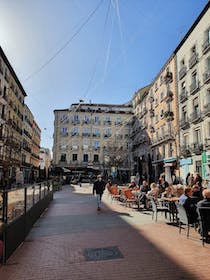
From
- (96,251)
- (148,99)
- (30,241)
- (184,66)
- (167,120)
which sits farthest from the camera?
(148,99)

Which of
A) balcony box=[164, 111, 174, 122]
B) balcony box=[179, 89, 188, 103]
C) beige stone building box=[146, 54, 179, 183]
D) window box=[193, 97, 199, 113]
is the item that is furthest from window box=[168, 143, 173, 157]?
window box=[193, 97, 199, 113]

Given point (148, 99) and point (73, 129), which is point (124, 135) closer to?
point (73, 129)

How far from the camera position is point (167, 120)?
32438 millimetres

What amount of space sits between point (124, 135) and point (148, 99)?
20049 millimetres

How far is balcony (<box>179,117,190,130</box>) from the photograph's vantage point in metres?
27.1

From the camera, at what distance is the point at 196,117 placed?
2528 centimetres

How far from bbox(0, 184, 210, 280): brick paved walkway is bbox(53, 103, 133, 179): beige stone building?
46.3 m

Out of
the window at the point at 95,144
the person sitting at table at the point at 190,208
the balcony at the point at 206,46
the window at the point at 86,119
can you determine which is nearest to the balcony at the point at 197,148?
the balcony at the point at 206,46

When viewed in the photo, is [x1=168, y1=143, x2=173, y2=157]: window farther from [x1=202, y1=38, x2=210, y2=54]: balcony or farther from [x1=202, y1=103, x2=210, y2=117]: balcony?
[x1=202, y1=38, x2=210, y2=54]: balcony

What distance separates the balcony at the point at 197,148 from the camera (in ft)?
78.2

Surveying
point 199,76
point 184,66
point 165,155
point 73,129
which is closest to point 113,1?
point 199,76

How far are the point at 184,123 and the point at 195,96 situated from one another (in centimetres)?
336

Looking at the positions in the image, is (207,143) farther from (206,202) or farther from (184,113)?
(206,202)

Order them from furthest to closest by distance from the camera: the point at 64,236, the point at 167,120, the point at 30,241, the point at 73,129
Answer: the point at 73,129 → the point at 167,120 → the point at 64,236 → the point at 30,241
